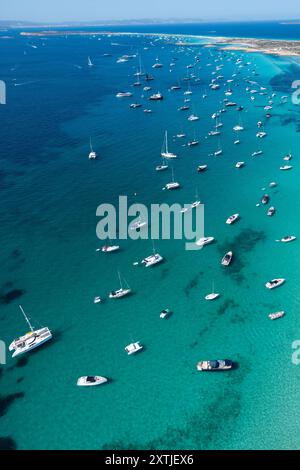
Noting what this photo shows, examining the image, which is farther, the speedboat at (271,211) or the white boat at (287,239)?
the speedboat at (271,211)

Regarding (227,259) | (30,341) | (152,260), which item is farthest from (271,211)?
(30,341)

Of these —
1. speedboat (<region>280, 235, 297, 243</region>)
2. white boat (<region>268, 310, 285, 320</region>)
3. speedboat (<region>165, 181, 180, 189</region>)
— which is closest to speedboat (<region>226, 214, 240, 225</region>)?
speedboat (<region>280, 235, 297, 243</region>)

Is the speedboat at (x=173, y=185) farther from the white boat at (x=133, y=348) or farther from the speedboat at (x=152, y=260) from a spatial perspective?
the white boat at (x=133, y=348)

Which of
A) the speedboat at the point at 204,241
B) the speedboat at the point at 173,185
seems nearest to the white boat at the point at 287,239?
the speedboat at the point at 204,241

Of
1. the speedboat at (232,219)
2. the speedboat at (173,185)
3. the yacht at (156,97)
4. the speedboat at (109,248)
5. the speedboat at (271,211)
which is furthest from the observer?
the yacht at (156,97)

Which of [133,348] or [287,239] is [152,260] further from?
[287,239]

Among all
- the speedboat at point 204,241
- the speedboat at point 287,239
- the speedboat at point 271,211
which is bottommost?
the speedboat at point 204,241
